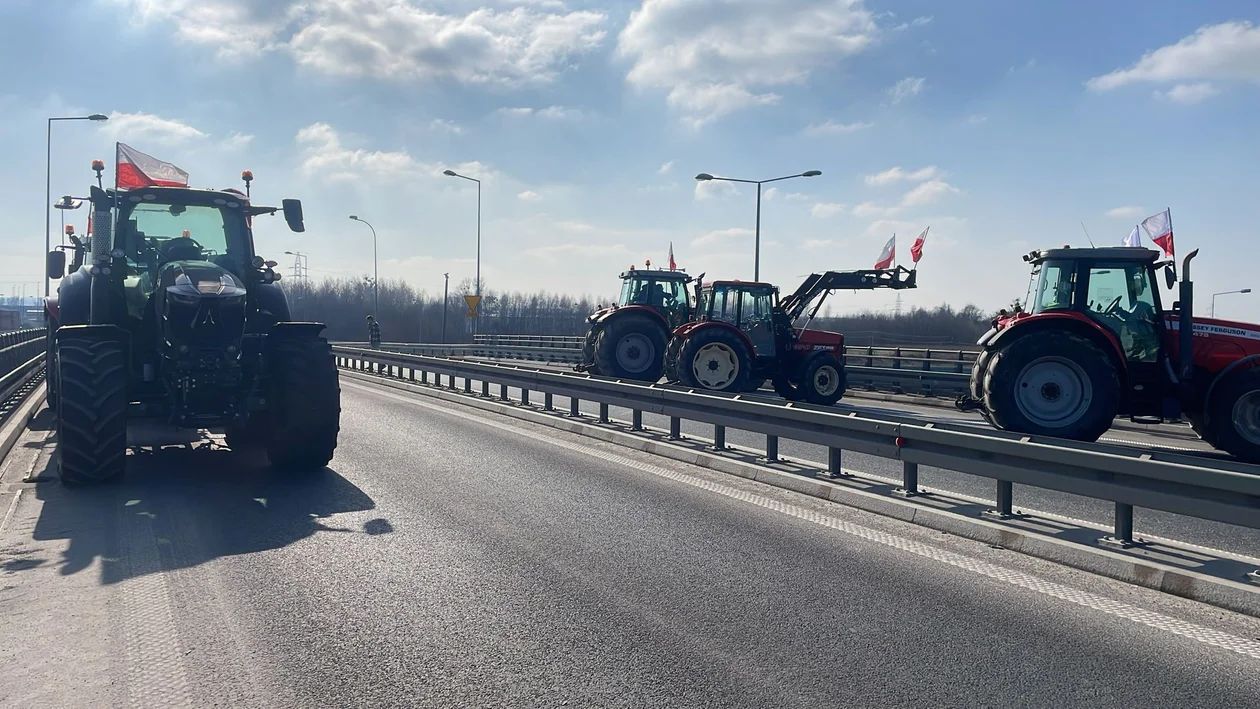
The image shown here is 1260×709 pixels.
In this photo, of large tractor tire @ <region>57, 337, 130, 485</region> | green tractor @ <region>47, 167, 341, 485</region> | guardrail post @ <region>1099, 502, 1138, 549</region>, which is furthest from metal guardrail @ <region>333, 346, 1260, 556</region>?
large tractor tire @ <region>57, 337, 130, 485</region>

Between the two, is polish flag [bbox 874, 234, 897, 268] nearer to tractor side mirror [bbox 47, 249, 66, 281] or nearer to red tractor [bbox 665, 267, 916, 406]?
red tractor [bbox 665, 267, 916, 406]

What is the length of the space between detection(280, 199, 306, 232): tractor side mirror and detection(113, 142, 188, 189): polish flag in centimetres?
210

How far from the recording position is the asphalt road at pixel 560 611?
4.05m

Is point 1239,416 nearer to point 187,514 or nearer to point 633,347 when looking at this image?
point 187,514

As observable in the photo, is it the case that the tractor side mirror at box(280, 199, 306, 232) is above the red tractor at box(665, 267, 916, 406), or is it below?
above

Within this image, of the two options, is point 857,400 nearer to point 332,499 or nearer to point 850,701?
point 332,499

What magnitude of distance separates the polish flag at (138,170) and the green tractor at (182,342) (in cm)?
141

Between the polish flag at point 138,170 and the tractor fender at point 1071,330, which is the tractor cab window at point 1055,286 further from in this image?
the polish flag at point 138,170

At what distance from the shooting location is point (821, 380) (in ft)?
58.1

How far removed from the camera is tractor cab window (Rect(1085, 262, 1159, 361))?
11.0m

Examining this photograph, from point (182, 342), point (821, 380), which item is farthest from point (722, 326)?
point (182, 342)

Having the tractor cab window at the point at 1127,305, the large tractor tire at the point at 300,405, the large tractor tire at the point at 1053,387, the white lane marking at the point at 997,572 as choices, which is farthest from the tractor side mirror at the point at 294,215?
the tractor cab window at the point at 1127,305

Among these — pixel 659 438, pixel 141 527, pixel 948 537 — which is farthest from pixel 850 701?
pixel 659 438

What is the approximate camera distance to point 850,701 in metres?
3.88
